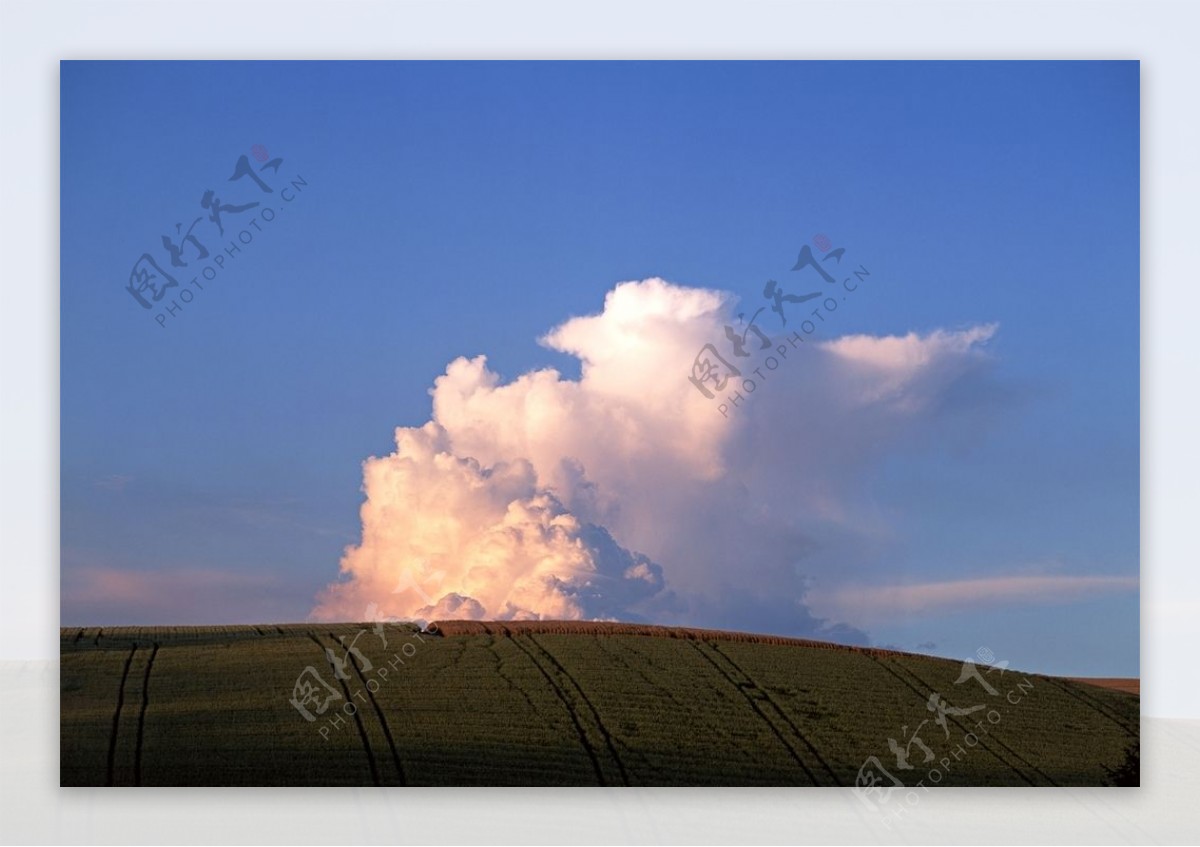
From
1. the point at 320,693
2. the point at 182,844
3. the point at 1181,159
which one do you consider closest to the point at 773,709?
the point at 320,693

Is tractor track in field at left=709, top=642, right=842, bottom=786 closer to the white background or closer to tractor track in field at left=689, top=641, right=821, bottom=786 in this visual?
tractor track in field at left=689, top=641, right=821, bottom=786

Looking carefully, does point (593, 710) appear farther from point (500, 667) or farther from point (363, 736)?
point (363, 736)

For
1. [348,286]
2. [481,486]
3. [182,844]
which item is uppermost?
[348,286]

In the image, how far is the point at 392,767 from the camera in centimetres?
637

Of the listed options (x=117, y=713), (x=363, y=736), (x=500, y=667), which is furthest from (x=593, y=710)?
(x=117, y=713)

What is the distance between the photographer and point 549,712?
6.52 metres

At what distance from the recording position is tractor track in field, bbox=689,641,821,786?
6418 mm

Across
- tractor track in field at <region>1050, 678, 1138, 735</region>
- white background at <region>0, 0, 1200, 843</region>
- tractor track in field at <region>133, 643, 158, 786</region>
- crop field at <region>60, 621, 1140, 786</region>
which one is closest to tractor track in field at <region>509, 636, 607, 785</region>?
crop field at <region>60, 621, 1140, 786</region>

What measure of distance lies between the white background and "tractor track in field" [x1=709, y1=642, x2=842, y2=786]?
0.12m

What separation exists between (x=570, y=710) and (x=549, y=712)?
10 centimetres

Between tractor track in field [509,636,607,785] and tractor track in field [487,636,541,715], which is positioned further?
tractor track in field [487,636,541,715]

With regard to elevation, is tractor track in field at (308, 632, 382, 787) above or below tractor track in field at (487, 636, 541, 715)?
below

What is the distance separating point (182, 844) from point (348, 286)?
2.78 meters

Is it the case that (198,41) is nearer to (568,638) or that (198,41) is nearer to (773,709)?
(568,638)
